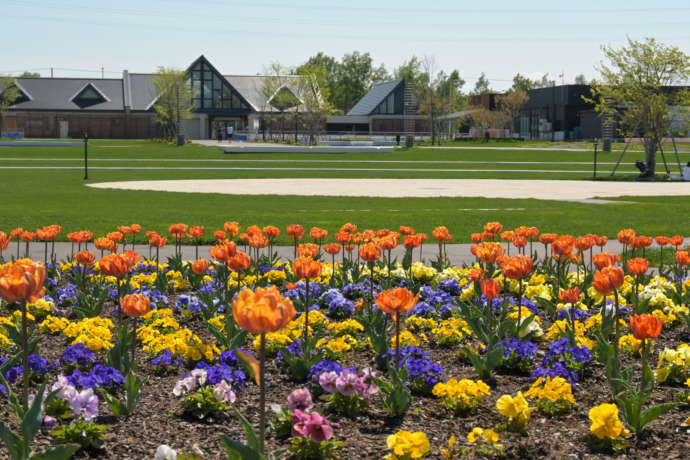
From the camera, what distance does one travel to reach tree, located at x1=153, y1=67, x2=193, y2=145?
245ft

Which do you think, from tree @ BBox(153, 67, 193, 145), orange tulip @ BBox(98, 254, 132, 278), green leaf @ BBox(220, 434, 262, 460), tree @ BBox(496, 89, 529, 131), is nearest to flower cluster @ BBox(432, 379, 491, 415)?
green leaf @ BBox(220, 434, 262, 460)

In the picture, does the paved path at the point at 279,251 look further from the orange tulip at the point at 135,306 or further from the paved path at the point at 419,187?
the paved path at the point at 419,187

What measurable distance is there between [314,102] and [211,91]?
25645 millimetres

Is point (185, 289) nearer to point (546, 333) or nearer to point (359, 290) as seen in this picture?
point (359, 290)

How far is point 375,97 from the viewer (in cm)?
9838

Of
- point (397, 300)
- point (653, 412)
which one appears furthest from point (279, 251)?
point (653, 412)

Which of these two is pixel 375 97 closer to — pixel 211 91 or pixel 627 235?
pixel 211 91

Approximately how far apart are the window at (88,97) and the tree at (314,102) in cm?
2860

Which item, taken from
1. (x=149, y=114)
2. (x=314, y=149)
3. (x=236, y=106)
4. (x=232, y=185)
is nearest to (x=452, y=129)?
(x=236, y=106)

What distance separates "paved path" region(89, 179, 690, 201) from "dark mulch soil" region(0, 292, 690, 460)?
16.9 meters

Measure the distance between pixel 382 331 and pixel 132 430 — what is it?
195cm

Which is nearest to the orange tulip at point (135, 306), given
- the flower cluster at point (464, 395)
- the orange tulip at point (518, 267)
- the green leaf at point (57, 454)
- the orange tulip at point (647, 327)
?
the green leaf at point (57, 454)

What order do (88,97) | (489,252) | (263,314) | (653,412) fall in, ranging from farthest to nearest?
(88,97), (489,252), (653,412), (263,314)

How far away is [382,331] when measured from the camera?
537 centimetres
